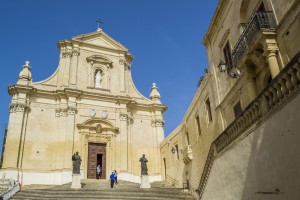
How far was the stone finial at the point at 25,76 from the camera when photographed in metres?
24.7

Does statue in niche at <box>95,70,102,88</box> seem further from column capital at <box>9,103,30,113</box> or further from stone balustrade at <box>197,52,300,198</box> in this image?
stone balustrade at <box>197,52,300,198</box>

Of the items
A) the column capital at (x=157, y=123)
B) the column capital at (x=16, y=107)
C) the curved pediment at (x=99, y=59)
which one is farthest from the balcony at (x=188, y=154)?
the curved pediment at (x=99, y=59)

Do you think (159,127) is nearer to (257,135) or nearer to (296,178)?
(257,135)

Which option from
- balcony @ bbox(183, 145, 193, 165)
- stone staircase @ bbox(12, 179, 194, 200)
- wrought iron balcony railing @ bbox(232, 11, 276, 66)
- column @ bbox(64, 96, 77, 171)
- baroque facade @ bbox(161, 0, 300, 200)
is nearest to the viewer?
baroque facade @ bbox(161, 0, 300, 200)

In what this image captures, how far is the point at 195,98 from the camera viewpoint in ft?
60.4

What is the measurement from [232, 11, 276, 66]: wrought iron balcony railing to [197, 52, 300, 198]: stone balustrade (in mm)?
2744

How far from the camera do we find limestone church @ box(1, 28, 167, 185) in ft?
75.3

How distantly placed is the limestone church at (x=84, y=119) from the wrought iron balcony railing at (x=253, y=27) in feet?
54.1

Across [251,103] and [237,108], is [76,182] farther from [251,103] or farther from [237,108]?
[251,103]

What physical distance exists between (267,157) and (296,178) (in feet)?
3.94

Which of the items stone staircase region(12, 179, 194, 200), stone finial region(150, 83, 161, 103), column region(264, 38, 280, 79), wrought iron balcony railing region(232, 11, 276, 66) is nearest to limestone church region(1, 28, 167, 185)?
stone finial region(150, 83, 161, 103)

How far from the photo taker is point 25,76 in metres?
24.9

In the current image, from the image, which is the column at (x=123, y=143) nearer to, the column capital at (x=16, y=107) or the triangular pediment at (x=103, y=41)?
the triangular pediment at (x=103, y=41)

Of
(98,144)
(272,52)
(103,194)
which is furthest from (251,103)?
(98,144)
